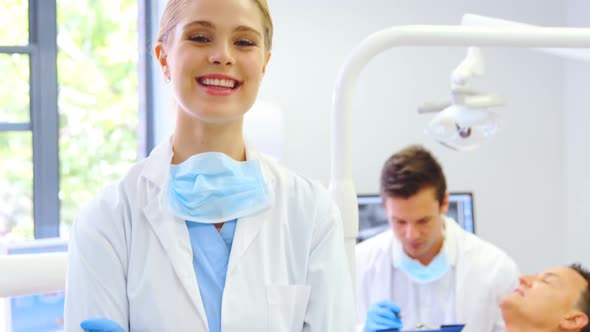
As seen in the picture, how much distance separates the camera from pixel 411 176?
9.43 ft

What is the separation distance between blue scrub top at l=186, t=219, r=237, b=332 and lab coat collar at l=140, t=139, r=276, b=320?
0.02m

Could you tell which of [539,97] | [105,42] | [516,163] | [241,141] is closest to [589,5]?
[539,97]

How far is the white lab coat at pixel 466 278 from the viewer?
9.83 feet

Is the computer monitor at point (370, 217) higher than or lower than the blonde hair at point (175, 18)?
lower

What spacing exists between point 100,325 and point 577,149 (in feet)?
11.7

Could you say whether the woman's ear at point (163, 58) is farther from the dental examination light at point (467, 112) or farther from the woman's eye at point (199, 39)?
the dental examination light at point (467, 112)

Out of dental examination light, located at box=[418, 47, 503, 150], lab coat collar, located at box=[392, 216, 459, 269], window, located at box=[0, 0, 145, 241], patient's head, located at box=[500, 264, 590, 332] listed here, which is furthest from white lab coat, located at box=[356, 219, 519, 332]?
window, located at box=[0, 0, 145, 241]

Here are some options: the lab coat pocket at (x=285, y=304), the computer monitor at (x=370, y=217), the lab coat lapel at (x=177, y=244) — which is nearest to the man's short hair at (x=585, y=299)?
the computer monitor at (x=370, y=217)

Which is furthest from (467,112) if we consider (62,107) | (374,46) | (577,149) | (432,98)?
(62,107)

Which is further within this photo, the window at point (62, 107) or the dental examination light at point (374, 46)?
the window at point (62, 107)

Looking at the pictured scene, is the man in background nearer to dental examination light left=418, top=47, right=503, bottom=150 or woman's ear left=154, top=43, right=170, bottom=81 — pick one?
dental examination light left=418, top=47, right=503, bottom=150

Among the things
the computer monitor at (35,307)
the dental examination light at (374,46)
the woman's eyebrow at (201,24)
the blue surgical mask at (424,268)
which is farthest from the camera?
the computer monitor at (35,307)

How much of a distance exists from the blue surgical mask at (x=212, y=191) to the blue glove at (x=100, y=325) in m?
0.20

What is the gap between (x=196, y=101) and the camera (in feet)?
4.05
